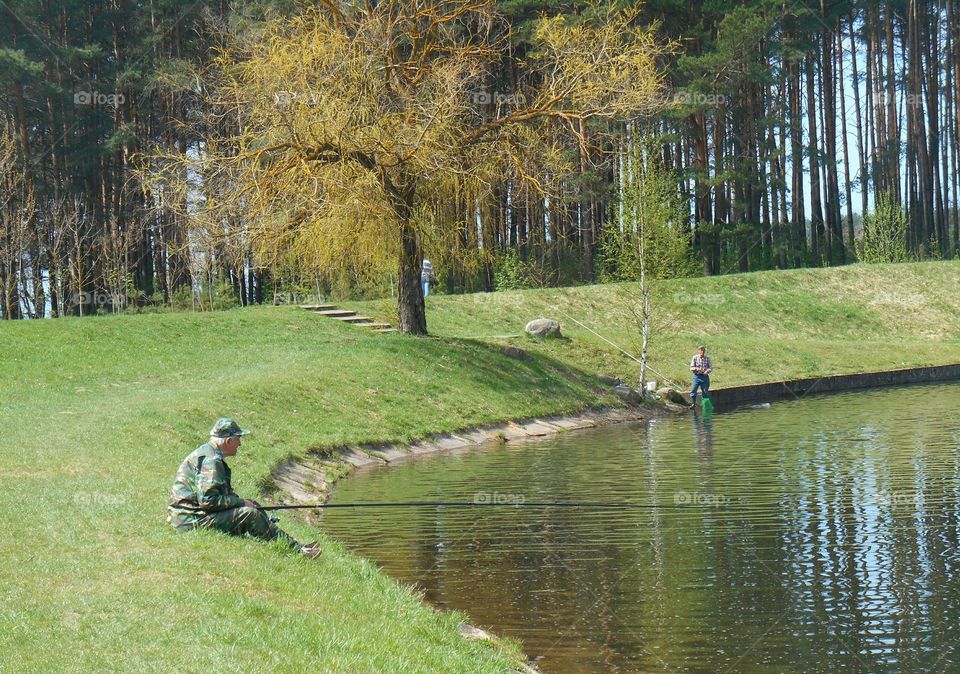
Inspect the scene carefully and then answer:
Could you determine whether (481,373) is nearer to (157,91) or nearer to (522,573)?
(522,573)

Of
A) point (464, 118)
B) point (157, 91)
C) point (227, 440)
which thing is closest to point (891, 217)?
point (464, 118)

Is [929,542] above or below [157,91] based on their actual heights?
below

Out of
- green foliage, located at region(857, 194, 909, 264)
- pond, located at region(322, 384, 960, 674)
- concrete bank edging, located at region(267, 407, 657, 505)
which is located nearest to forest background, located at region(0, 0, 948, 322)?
green foliage, located at region(857, 194, 909, 264)

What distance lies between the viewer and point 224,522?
1101 cm

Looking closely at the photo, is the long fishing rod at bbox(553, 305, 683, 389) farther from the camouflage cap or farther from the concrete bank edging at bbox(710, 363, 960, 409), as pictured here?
the camouflage cap

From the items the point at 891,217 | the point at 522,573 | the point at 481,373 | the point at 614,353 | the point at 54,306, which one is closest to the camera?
the point at 522,573

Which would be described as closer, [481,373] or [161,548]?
[161,548]

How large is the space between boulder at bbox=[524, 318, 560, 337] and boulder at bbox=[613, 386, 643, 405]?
4.83 m

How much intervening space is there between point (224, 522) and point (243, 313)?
27182 millimetres

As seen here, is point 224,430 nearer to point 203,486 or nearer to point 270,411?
point 203,486
